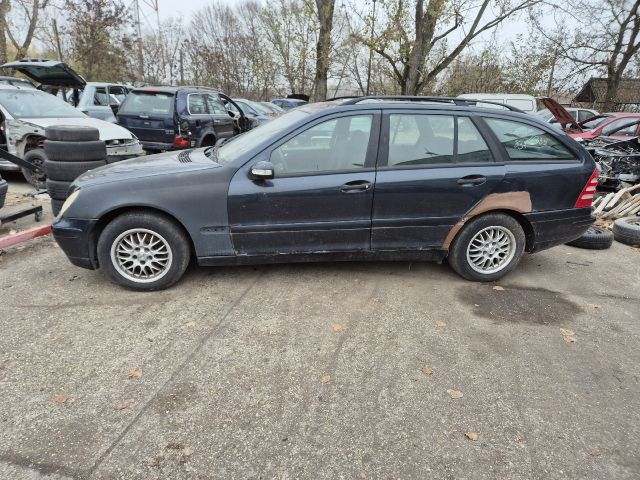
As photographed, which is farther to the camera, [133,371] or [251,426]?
[133,371]

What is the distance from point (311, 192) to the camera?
3.68m

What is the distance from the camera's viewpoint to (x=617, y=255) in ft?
17.7

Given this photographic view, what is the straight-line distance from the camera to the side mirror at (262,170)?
3535mm

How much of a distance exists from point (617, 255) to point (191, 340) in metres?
5.15

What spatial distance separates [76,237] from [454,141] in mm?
3352

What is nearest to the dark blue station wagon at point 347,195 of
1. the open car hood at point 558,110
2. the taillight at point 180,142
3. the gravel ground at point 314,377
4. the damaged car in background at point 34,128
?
the gravel ground at point 314,377

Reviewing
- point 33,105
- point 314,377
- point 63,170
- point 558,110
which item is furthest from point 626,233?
point 33,105

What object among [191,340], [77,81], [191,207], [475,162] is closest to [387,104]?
[475,162]

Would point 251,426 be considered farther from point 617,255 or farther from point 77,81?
point 77,81

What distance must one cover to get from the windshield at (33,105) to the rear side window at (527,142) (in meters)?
7.59

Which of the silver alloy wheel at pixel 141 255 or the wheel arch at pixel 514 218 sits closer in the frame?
the silver alloy wheel at pixel 141 255

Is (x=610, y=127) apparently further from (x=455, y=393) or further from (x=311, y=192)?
(x=455, y=393)

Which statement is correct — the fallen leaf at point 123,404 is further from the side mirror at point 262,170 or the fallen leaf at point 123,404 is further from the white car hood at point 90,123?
the white car hood at point 90,123

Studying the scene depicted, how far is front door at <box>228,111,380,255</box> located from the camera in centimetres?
365
